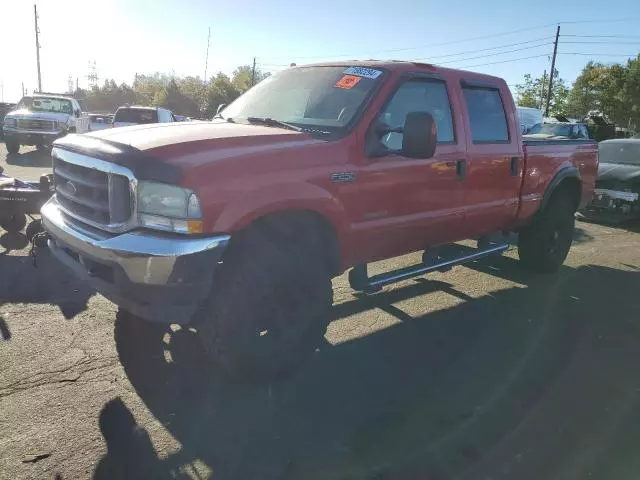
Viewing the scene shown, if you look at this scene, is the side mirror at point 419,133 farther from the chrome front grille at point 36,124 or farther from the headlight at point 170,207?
the chrome front grille at point 36,124

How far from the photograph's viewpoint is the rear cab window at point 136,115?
54.3ft

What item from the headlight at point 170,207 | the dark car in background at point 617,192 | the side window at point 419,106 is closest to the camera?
the headlight at point 170,207

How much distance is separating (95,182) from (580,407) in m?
3.35

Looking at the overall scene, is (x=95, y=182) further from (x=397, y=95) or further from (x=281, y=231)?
(x=397, y=95)

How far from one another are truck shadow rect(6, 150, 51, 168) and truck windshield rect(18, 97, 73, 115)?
1512mm

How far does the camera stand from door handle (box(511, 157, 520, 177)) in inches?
206

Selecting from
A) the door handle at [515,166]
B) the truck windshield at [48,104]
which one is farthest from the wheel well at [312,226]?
the truck windshield at [48,104]

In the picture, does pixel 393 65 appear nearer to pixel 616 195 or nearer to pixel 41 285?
pixel 41 285

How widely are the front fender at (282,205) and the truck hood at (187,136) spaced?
370mm

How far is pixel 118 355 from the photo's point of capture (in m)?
3.76

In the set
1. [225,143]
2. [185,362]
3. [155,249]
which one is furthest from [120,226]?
[185,362]

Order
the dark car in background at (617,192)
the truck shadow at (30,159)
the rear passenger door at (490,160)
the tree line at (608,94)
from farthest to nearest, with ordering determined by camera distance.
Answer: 1. the tree line at (608,94)
2. the truck shadow at (30,159)
3. the dark car in background at (617,192)
4. the rear passenger door at (490,160)

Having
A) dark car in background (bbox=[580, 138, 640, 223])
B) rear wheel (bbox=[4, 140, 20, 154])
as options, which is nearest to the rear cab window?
rear wheel (bbox=[4, 140, 20, 154])

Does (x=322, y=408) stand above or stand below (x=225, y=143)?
below
